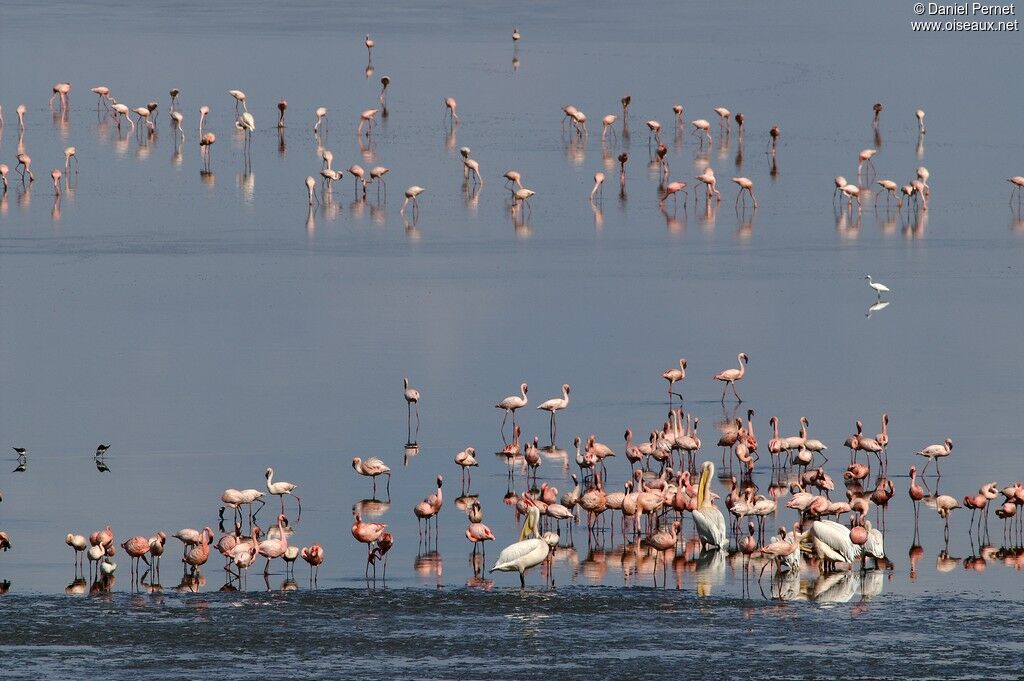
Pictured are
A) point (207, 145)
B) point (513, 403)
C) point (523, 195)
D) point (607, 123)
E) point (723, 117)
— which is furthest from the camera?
point (723, 117)

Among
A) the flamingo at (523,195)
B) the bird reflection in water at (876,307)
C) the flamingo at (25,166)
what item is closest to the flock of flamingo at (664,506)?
the bird reflection in water at (876,307)

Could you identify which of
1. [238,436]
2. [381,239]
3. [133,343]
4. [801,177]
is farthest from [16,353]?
[801,177]

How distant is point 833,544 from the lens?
1548 cm

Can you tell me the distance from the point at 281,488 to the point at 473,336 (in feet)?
29.4

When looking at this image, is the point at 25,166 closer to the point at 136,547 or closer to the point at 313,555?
the point at 136,547

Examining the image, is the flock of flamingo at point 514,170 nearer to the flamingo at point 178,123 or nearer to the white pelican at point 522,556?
the flamingo at point 178,123

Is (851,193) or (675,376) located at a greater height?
(851,193)

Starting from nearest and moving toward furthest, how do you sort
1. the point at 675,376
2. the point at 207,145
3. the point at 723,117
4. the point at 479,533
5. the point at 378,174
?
1. the point at 479,533
2. the point at 675,376
3. the point at 378,174
4. the point at 207,145
5. the point at 723,117

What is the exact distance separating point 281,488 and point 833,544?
15.4 ft

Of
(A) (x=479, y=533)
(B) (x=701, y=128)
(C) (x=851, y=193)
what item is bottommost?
(A) (x=479, y=533)

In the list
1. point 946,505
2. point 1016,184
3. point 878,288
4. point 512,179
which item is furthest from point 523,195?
point 946,505

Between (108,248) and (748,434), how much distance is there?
16472 millimetres

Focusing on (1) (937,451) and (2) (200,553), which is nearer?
(2) (200,553)

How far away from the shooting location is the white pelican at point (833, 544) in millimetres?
15484
